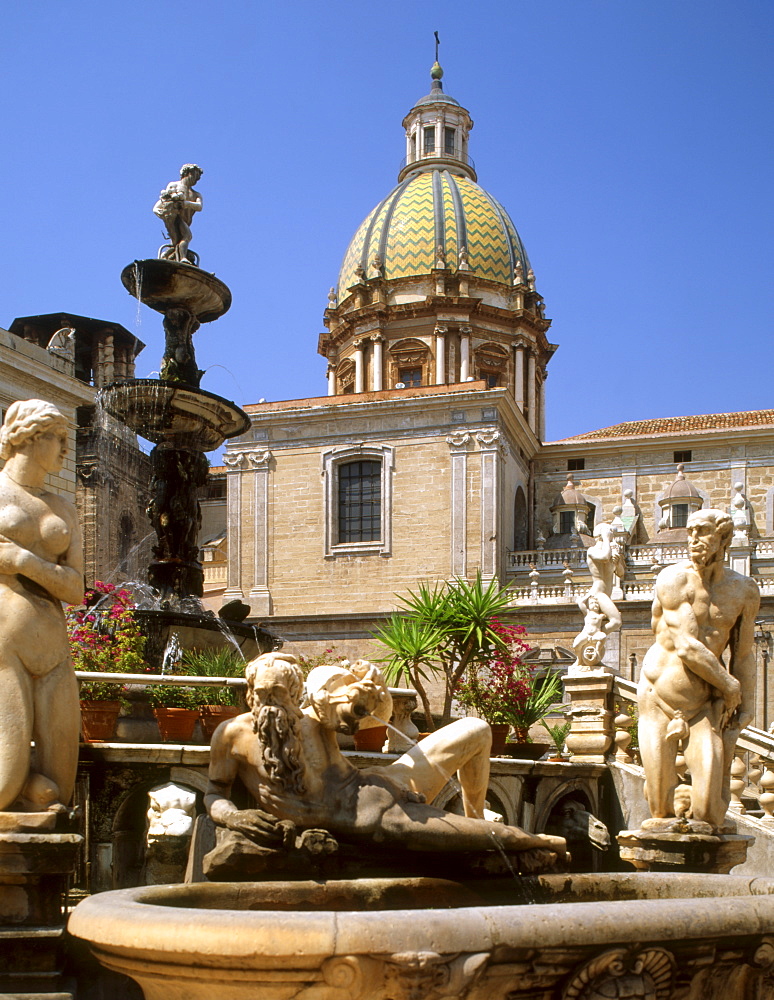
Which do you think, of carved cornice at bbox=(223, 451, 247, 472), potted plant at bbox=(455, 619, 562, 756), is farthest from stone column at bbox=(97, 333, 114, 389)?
potted plant at bbox=(455, 619, 562, 756)

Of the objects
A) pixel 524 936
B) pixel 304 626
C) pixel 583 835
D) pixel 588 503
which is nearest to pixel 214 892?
pixel 524 936

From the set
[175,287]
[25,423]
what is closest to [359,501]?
[175,287]

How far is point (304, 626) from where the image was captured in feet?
114

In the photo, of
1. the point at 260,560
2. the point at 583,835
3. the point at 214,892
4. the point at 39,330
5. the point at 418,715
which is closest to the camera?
the point at 214,892

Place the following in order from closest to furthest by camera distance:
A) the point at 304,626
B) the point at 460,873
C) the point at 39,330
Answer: the point at 460,873 < the point at 304,626 < the point at 39,330

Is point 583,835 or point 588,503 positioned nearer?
point 583,835

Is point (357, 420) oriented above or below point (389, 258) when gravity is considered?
below

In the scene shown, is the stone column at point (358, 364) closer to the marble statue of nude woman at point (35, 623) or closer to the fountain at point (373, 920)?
the marble statue of nude woman at point (35, 623)

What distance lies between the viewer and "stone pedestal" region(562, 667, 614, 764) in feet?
29.7

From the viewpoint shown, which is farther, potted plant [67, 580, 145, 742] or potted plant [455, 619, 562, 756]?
potted plant [455, 619, 562, 756]

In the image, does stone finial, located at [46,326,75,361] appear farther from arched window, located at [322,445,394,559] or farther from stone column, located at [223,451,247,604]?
arched window, located at [322,445,394,559]

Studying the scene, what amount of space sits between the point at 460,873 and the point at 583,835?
4.80m

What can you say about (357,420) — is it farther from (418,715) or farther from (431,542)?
(418,715)

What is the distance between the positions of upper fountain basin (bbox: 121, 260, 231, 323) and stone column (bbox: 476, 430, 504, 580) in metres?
25.5
